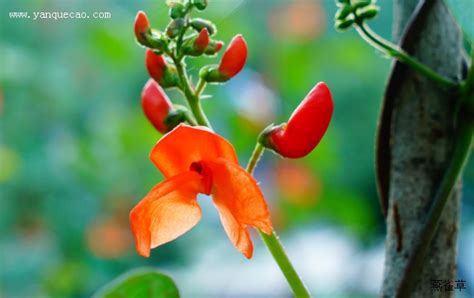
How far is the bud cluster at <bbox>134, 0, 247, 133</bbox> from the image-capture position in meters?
0.61

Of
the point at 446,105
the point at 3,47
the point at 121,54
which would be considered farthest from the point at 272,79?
the point at 446,105

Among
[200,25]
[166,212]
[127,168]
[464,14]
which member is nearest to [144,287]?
[166,212]

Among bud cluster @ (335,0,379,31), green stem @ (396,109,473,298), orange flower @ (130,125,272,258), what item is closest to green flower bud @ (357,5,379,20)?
bud cluster @ (335,0,379,31)

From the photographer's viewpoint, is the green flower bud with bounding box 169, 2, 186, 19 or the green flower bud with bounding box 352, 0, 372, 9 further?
the green flower bud with bounding box 352, 0, 372, 9

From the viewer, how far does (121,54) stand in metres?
2.70

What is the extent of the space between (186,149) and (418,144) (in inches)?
8.7

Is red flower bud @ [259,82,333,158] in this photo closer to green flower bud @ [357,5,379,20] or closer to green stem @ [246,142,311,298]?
green stem @ [246,142,311,298]

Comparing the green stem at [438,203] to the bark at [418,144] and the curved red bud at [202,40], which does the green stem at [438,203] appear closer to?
the bark at [418,144]

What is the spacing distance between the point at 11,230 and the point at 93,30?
2.32 ft

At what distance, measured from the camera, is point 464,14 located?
0.68 metres

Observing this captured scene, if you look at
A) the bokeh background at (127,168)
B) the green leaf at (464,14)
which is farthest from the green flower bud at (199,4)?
the bokeh background at (127,168)

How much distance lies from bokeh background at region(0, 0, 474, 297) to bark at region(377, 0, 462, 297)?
1627mm

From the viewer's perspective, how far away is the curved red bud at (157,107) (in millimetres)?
644

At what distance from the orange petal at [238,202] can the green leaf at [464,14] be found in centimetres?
25
